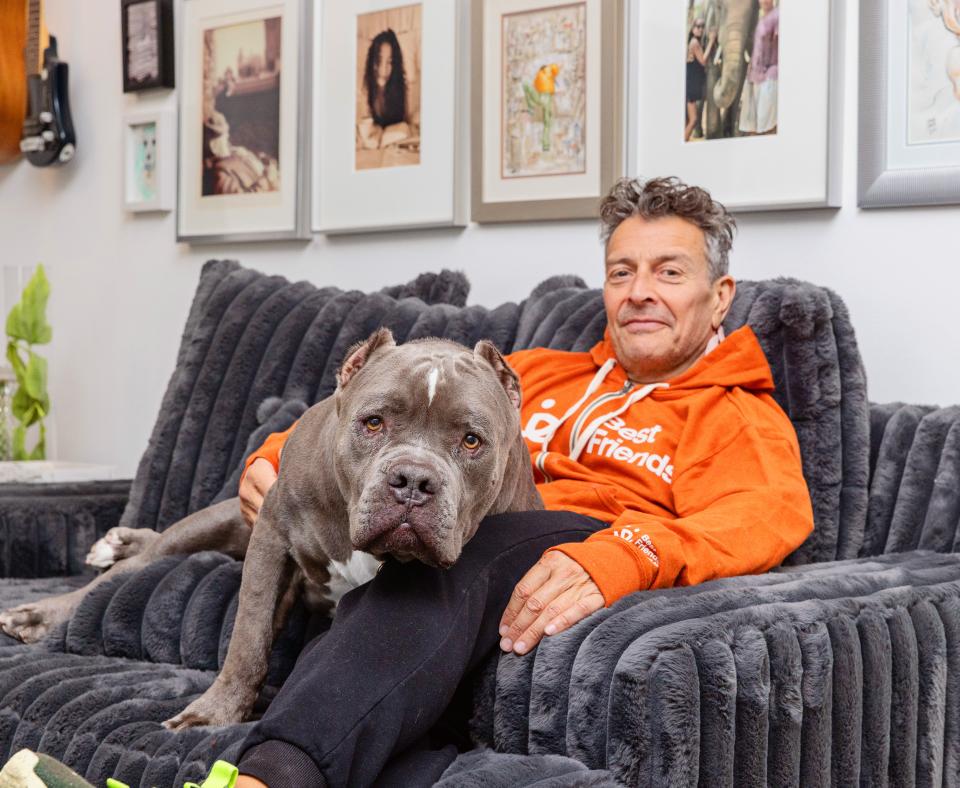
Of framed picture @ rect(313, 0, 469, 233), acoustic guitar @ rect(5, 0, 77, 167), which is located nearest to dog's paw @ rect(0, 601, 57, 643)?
framed picture @ rect(313, 0, 469, 233)

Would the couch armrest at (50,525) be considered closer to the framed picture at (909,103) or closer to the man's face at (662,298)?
the man's face at (662,298)

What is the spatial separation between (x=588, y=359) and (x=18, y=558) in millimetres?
1307

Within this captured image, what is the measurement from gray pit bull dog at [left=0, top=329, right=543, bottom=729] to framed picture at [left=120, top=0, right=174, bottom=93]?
2.13 meters

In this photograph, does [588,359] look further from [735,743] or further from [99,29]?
[99,29]

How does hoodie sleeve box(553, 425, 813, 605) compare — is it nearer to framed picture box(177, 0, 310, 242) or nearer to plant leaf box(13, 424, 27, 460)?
framed picture box(177, 0, 310, 242)

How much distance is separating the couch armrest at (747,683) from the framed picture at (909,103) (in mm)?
934

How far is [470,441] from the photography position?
1.63 meters

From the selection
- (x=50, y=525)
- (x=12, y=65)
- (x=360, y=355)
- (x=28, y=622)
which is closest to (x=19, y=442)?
(x=50, y=525)

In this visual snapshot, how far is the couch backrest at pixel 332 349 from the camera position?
219 centimetres

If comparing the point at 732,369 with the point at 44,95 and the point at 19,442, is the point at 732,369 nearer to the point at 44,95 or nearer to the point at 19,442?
the point at 19,442

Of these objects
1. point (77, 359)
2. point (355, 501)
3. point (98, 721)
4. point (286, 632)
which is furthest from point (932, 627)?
point (77, 359)

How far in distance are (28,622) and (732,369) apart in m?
1.29

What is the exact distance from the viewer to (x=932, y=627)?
5.74 feet

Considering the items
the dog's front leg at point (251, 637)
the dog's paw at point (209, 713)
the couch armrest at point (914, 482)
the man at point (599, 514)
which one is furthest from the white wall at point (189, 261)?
the dog's paw at point (209, 713)
